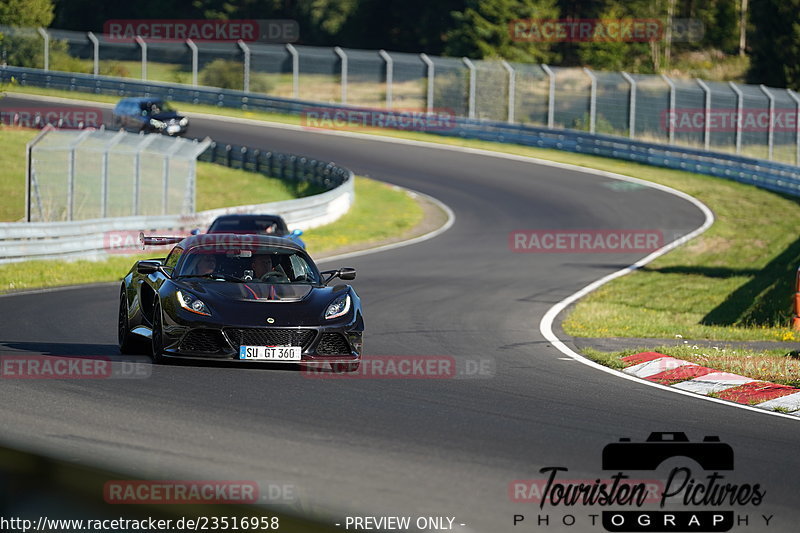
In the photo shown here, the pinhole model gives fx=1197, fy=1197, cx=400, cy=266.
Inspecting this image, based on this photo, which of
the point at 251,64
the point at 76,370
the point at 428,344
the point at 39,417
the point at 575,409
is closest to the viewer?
the point at 39,417

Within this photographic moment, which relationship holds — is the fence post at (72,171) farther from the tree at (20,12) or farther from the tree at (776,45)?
the tree at (776,45)

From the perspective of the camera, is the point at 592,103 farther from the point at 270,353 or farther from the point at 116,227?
the point at 270,353

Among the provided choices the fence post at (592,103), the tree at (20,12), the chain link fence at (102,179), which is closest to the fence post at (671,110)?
the fence post at (592,103)

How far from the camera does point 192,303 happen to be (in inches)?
431

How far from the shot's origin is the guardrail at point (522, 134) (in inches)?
1529

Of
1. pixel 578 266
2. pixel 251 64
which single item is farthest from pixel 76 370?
pixel 251 64

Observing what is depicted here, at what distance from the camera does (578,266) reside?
81.4ft

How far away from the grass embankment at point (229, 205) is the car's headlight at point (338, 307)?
378 inches

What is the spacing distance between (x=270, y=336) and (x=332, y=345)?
0.60 meters

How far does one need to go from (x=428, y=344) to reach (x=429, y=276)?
26.9 feet

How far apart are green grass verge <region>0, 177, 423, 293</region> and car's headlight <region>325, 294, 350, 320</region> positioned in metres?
9.40

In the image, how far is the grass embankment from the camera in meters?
20.8

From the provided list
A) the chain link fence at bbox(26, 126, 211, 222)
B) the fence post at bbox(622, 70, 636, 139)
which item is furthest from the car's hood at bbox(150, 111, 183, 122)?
the fence post at bbox(622, 70, 636, 139)

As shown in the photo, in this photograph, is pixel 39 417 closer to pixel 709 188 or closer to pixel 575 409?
pixel 575 409
